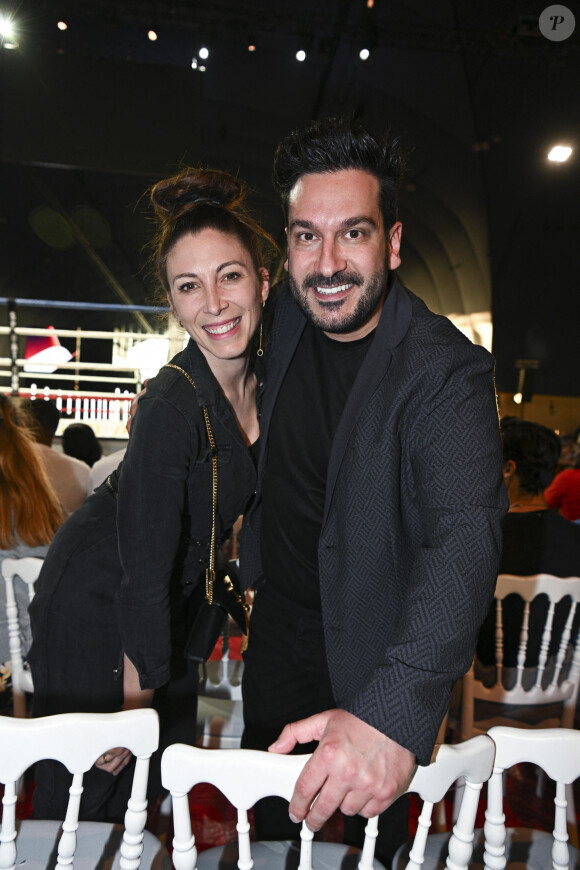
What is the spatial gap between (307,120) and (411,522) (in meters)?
8.35

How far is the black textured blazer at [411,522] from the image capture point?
2.79 ft

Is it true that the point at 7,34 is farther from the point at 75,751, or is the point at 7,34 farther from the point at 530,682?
the point at 75,751

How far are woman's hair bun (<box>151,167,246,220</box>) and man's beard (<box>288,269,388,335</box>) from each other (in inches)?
13.5

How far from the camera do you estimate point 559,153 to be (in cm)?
779

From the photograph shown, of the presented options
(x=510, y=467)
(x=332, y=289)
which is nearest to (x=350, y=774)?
(x=332, y=289)

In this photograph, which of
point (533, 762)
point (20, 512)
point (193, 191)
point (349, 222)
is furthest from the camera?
point (20, 512)

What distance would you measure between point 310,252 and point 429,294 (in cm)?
939

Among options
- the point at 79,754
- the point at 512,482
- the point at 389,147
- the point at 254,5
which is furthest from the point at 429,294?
the point at 79,754

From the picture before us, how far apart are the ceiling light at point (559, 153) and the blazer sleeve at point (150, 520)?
8.16 meters

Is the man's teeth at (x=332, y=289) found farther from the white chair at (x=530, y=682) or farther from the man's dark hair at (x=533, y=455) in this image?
the man's dark hair at (x=533, y=455)

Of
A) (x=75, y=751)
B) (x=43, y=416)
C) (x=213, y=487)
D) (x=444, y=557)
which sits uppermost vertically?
(x=43, y=416)

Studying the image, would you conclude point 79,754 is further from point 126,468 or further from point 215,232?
point 215,232

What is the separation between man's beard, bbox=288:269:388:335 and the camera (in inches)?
48.5

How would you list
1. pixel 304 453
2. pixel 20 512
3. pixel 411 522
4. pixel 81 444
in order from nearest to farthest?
pixel 411 522 < pixel 304 453 < pixel 20 512 < pixel 81 444
